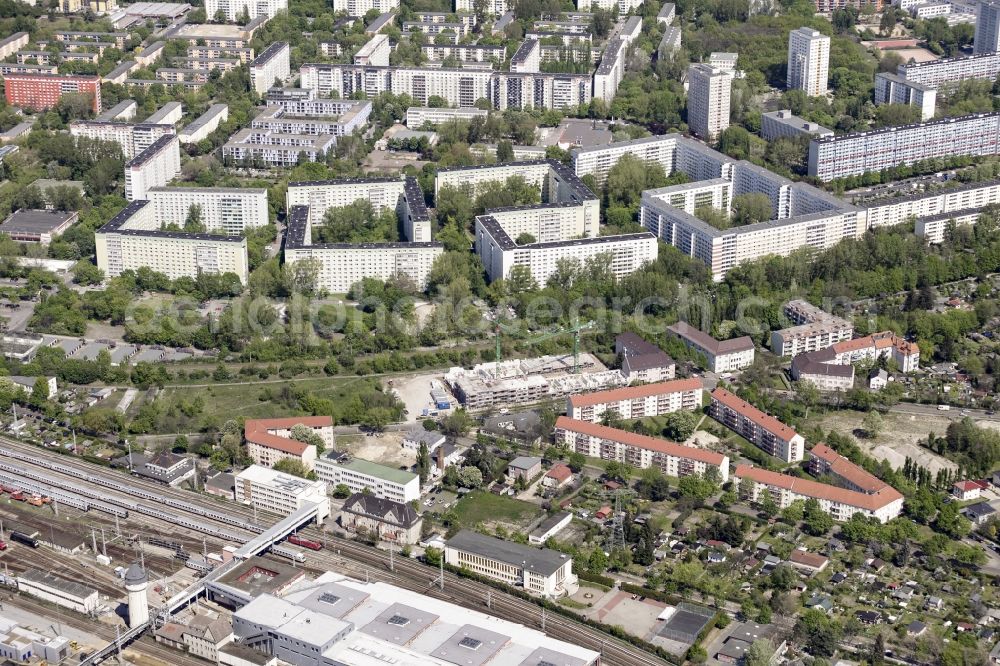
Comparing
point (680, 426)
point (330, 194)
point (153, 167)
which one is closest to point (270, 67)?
point (153, 167)

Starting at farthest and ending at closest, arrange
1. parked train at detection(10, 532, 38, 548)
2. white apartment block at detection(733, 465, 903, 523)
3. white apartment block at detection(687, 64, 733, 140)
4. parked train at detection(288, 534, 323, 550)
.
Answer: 1. white apartment block at detection(687, 64, 733, 140)
2. white apartment block at detection(733, 465, 903, 523)
3. parked train at detection(10, 532, 38, 548)
4. parked train at detection(288, 534, 323, 550)

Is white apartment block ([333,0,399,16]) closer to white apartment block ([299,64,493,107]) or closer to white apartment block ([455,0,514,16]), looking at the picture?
white apartment block ([455,0,514,16])

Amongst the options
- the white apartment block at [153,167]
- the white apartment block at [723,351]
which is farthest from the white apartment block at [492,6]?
the white apartment block at [723,351]

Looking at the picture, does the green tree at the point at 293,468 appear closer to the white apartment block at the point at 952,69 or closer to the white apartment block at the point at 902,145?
the white apartment block at the point at 902,145

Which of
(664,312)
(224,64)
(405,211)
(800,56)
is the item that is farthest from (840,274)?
(224,64)

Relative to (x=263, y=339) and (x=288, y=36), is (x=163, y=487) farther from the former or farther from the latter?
(x=288, y=36)

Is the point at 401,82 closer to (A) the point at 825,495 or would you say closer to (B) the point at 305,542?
(B) the point at 305,542

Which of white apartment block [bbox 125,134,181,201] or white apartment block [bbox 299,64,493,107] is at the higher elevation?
white apartment block [bbox 299,64,493,107]

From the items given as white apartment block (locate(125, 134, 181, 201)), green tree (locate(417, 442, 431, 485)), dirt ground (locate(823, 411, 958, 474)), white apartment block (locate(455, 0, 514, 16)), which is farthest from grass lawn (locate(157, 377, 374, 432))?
white apartment block (locate(455, 0, 514, 16))
